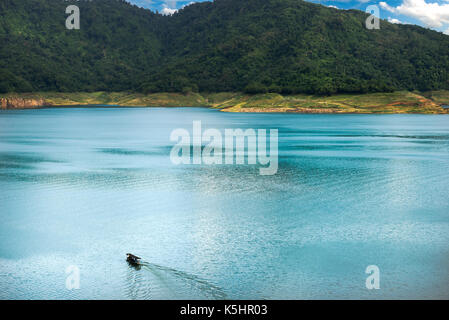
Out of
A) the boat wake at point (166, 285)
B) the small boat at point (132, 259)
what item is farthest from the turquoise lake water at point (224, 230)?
the small boat at point (132, 259)

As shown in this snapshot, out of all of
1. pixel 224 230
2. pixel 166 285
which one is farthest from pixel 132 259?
pixel 224 230

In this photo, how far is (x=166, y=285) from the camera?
15.1m

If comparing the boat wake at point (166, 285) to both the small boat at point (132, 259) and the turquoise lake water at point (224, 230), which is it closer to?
the turquoise lake water at point (224, 230)

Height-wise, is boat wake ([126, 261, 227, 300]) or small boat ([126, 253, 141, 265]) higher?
small boat ([126, 253, 141, 265])

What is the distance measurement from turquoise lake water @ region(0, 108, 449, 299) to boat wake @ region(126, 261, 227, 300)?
0.06 metres

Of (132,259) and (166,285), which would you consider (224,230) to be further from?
(166,285)

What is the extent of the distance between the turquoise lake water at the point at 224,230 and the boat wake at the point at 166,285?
0.06 m

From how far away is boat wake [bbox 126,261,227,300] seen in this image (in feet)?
47.1

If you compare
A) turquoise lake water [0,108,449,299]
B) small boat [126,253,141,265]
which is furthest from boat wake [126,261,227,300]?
small boat [126,253,141,265]

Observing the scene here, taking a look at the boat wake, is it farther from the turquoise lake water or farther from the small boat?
the small boat

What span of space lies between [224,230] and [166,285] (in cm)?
626
